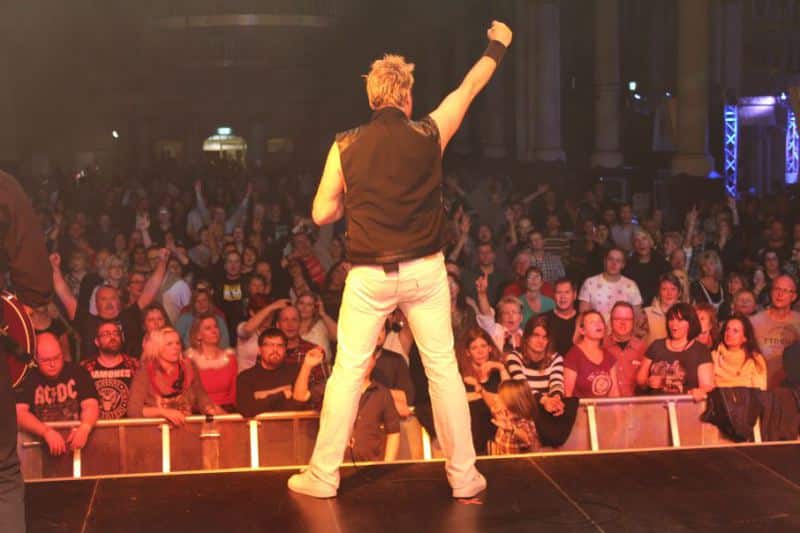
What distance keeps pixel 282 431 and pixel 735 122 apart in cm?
1565

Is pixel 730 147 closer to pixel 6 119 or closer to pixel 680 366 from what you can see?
pixel 680 366

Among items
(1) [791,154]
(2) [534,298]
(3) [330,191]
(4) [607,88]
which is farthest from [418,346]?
(1) [791,154]

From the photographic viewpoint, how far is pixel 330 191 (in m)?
5.06

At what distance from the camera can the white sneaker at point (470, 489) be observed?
17.1ft

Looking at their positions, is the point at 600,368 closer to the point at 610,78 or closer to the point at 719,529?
the point at 719,529

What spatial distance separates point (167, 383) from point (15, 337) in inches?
141

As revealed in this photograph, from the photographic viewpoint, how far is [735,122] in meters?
20.7

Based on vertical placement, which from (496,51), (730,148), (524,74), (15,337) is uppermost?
(524,74)

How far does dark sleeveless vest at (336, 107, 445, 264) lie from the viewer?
5.00 metres

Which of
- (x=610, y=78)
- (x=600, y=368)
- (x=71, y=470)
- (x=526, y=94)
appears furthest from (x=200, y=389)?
(x=526, y=94)

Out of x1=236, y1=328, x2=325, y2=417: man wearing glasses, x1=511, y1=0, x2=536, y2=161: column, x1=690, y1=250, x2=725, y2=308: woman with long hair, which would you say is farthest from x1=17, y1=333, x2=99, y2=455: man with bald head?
x1=511, y1=0, x2=536, y2=161: column

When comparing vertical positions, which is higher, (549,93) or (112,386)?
(549,93)

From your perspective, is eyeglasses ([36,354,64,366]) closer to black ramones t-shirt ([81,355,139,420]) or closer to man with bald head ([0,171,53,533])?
black ramones t-shirt ([81,355,139,420])

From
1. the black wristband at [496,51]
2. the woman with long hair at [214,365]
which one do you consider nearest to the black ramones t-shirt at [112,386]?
the woman with long hair at [214,365]
